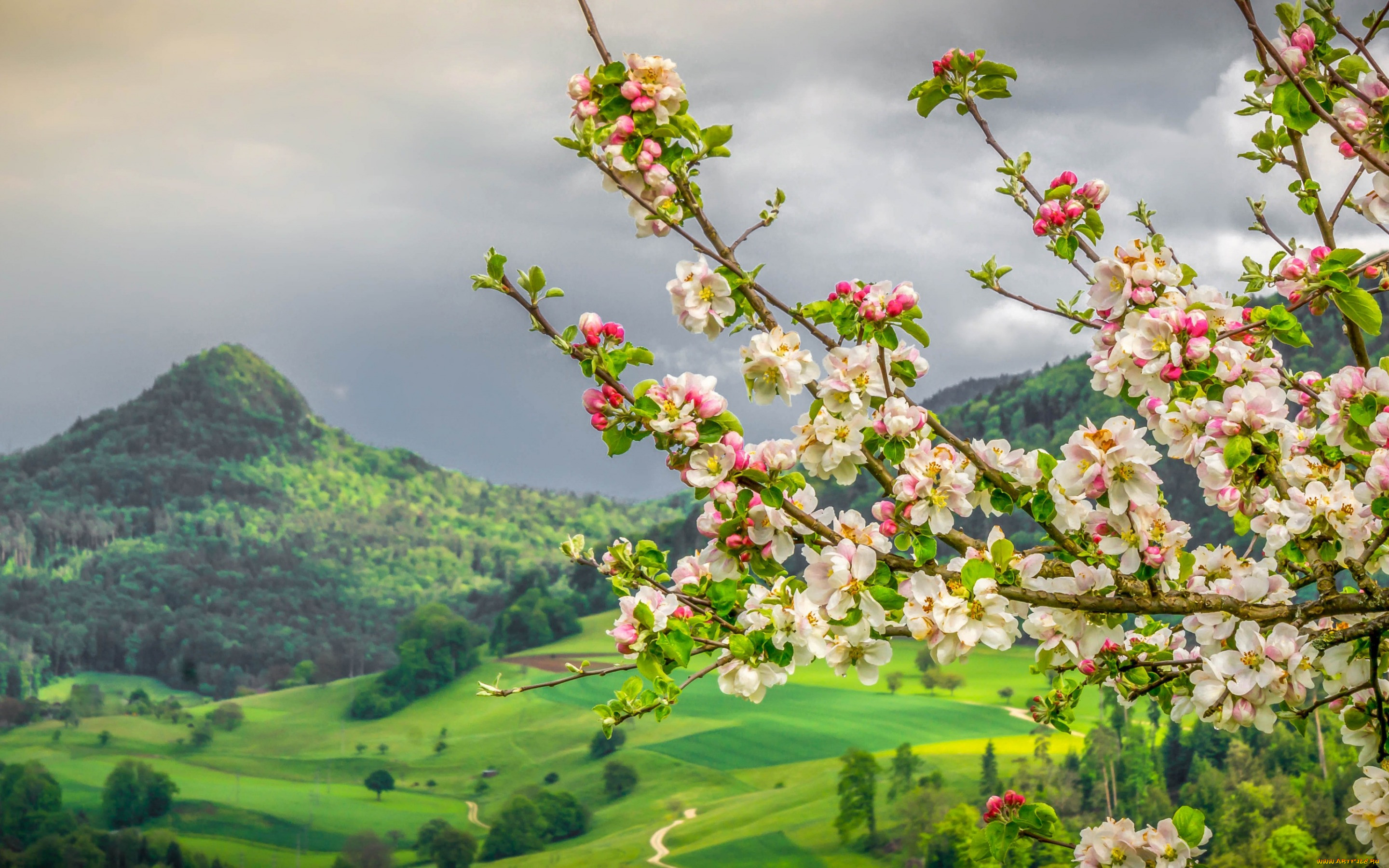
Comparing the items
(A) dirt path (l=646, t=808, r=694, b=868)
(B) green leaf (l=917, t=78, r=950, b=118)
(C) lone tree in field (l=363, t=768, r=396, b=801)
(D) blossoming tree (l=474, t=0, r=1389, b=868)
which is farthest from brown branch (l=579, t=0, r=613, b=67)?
(C) lone tree in field (l=363, t=768, r=396, b=801)

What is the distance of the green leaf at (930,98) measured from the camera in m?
3.26

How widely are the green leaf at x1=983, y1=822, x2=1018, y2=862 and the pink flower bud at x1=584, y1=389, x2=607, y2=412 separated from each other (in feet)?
6.07

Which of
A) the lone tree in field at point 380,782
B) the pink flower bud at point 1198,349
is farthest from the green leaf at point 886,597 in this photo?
the lone tree in field at point 380,782

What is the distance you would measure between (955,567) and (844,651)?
358 mm

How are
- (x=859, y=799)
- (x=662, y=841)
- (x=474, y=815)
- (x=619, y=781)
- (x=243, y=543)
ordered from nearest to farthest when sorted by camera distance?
1. (x=859, y=799)
2. (x=662, y=841)
3. (x=619, y=781)
4. (x=474, y=815)
5. (x=243, y=543)

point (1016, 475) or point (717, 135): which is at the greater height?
point (717, 135)

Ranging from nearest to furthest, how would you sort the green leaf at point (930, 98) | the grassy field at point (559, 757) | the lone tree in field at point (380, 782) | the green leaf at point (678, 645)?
the green leaf at point (678, 645) → the green leaf at point (930, 98) → the grassy field at point (559, 757) → the lone tree in field at point (380, 782)

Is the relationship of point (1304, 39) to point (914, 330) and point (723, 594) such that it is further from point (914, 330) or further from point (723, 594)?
point (723, 594)

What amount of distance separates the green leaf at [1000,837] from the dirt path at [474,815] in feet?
88.9

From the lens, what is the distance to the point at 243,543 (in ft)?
145

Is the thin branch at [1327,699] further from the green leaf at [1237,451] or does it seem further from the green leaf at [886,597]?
the green leaf at [886,597]

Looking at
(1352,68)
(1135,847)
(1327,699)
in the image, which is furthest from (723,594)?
(1352,68)

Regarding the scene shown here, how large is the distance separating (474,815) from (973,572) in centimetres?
2939

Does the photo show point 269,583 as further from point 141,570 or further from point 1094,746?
point 1094,746
